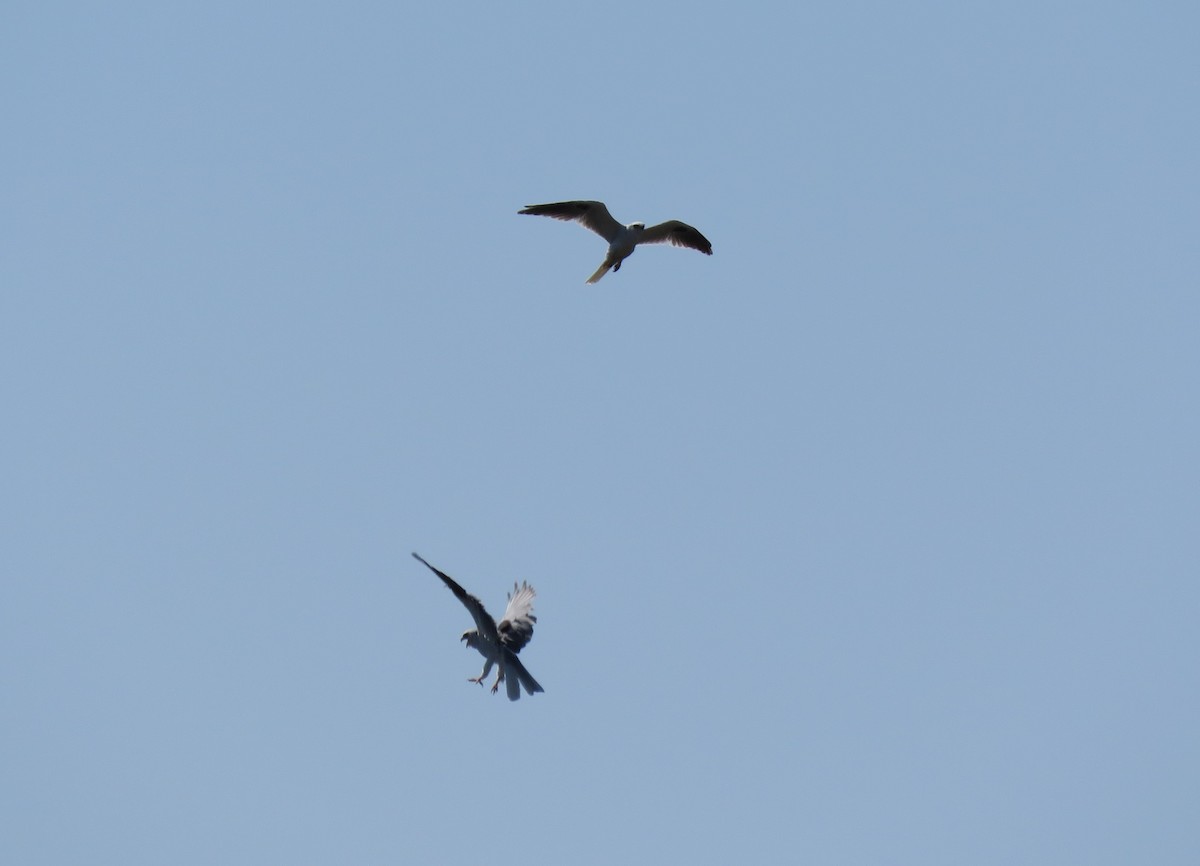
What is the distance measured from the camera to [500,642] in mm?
29219

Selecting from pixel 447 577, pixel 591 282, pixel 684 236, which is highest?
pixel 684 236

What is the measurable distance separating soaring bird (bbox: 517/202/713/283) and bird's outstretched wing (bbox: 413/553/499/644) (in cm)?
1140

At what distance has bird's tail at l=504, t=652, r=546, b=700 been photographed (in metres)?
29.3

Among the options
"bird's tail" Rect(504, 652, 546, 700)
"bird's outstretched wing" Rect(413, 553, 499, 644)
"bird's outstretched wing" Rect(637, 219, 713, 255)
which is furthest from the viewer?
"bird's outstretched wing" Rect(637, 219, 713, 255)

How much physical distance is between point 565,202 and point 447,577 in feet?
44.6

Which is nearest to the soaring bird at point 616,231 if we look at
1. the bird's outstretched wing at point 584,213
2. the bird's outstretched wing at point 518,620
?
the bird's outstretched wing at point 584,213

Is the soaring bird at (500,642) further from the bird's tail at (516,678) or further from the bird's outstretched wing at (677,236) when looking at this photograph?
the bird's outstretched wing at (677,236)

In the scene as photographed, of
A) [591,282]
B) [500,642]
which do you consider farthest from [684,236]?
[500,642]

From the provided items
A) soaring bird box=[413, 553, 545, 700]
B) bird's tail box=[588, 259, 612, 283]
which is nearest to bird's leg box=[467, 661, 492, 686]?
soaring bird box=[413, 553, 545, 700]

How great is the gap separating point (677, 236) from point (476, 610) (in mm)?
14690

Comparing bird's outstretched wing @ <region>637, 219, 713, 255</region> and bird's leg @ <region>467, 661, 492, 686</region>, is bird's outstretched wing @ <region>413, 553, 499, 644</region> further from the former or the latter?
bird's outstretched wing @ <region>637, 219, 713, 255</region>

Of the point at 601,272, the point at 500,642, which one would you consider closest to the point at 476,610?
the point at 500,642

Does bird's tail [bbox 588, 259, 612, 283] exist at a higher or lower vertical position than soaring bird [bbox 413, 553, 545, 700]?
higher

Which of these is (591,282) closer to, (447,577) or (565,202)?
(565,202)
